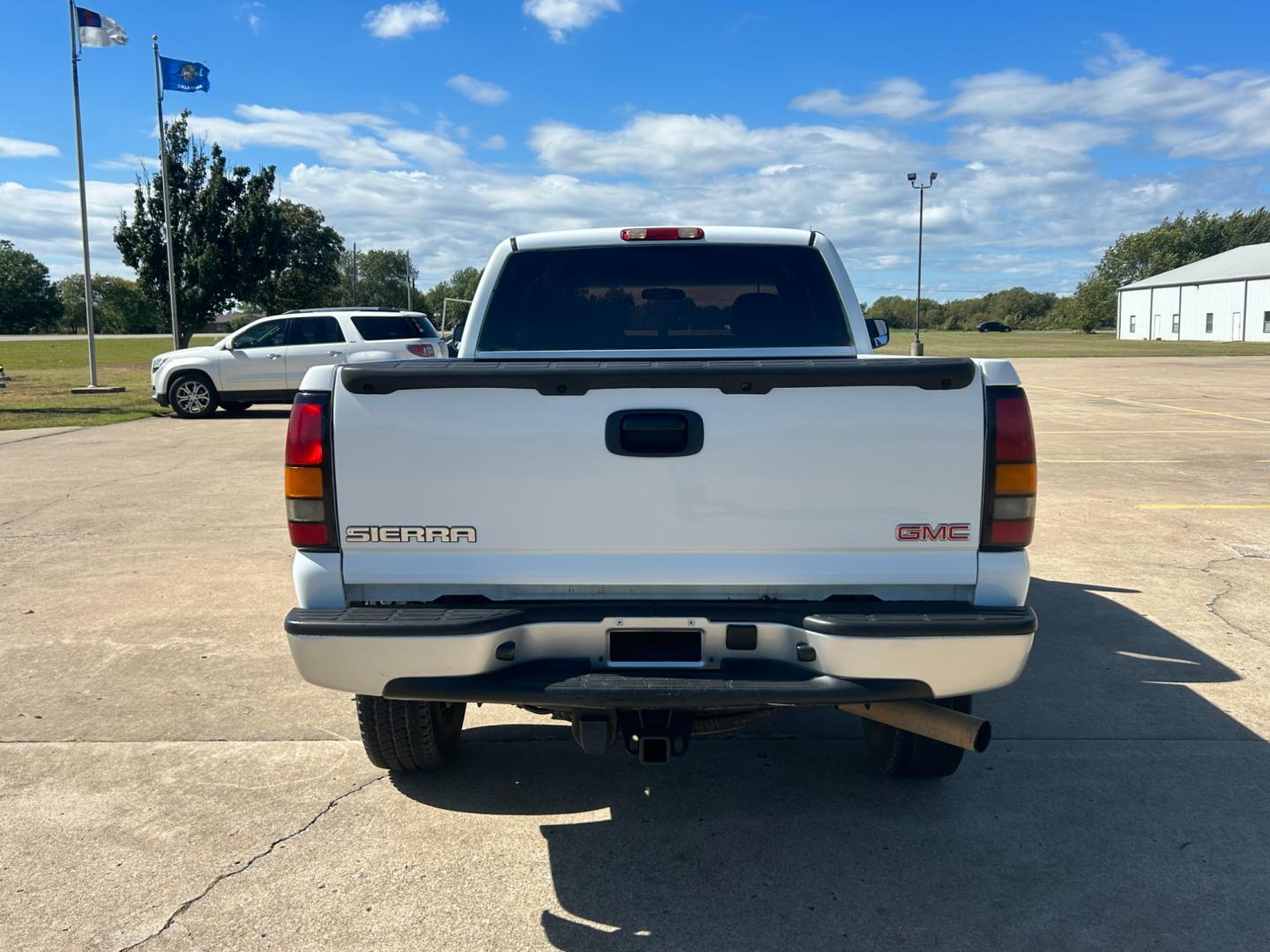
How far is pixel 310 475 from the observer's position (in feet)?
9.95

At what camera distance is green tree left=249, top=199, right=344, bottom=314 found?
40.1 meters

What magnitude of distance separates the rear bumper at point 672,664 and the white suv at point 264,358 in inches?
630

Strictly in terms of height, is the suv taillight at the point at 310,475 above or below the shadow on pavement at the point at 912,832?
above

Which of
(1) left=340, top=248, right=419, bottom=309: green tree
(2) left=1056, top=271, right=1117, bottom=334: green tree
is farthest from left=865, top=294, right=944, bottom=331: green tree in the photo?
(1) left=340, top=248, right=419, bottom=309: green tree

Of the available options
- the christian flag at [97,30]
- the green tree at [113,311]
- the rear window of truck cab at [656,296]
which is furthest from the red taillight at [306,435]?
the green tree at [113,311]

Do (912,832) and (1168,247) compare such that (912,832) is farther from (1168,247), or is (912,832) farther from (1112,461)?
(1168,247)

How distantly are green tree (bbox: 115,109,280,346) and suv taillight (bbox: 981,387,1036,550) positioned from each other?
127 ft

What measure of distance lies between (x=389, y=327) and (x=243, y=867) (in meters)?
16.7

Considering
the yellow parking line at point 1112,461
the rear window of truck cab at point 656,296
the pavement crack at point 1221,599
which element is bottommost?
the pavement crack at point 1221,599

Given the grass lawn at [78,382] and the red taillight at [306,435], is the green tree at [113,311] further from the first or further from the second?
the red taillight at [306,435]

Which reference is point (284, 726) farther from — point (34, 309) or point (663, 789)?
point (34, 309)

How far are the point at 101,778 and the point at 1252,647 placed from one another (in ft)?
18.4

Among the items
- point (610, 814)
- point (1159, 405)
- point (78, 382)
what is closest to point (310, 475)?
point (610, 814)

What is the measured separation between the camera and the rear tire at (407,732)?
3549 millimetres
